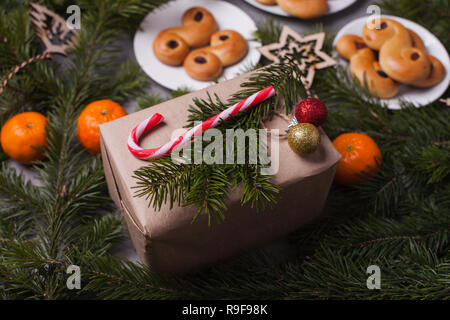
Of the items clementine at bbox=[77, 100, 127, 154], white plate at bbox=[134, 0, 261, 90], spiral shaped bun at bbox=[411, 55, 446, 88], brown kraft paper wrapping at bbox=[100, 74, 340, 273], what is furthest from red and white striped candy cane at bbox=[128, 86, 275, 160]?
spiral shaped bun at bbox=[411, 55, 446, 88]

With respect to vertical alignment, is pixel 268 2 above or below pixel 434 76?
above

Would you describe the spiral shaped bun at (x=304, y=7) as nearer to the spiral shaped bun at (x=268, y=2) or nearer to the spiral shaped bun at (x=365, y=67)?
the spiral shaped bun at (x=268, y=2)

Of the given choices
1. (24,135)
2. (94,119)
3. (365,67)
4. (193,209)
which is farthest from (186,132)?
(365,67)

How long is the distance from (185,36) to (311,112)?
45 cm

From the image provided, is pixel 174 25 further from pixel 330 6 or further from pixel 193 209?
pixel 193 209

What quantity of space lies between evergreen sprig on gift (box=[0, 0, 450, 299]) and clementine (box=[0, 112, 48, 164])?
31 mm

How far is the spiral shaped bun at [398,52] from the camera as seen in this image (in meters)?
0.82

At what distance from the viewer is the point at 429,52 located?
2.95 ft

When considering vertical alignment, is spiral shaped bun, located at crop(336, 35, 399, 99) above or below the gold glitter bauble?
above

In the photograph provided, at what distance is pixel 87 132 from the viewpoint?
733 millimetres

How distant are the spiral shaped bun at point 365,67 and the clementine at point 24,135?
599mm

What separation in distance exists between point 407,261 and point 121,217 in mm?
453

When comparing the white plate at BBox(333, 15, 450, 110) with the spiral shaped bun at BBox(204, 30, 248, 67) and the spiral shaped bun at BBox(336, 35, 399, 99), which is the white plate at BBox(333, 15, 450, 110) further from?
the spiral shaped bun at BBox(204, 30, 248, 67)

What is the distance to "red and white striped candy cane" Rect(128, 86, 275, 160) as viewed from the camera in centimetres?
55
